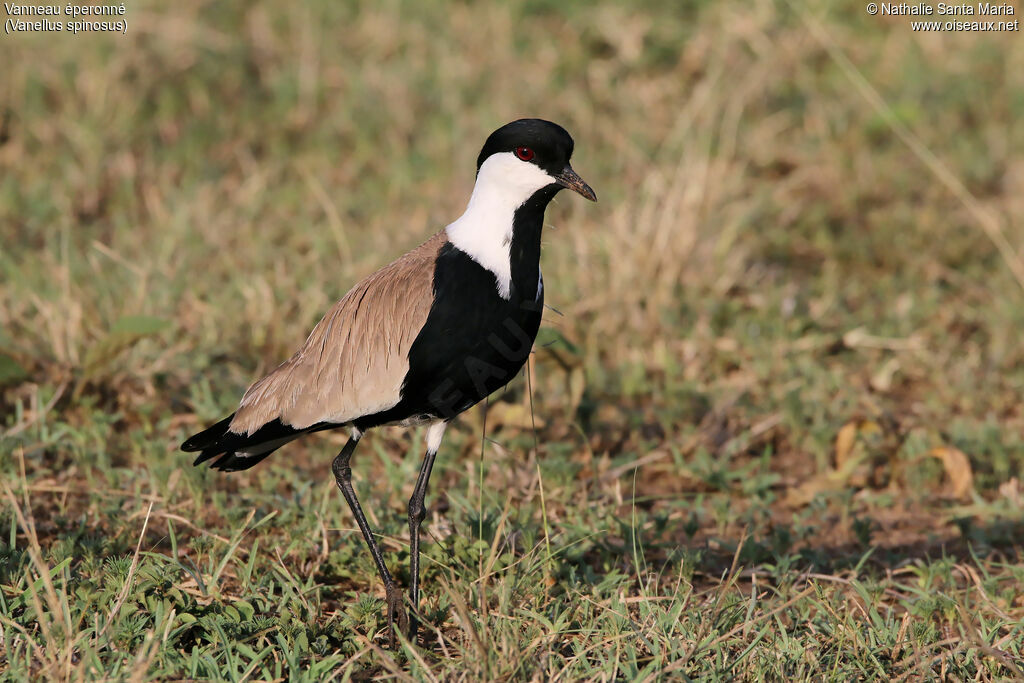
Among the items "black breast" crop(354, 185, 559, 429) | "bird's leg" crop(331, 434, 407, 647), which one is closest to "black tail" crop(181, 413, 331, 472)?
"bird's leg" crop(331, 434, 407, 647)

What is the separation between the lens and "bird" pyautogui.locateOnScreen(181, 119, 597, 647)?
10.8 feet

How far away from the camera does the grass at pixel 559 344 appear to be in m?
3.30

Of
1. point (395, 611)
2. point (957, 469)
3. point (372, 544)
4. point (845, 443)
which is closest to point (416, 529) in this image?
point (372, 544)

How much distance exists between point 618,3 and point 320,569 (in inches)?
197

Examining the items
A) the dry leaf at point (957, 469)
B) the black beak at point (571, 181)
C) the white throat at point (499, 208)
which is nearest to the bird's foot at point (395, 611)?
the white throat at point (499, 208)

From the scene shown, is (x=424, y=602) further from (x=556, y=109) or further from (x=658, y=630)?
(x=556, y=109)

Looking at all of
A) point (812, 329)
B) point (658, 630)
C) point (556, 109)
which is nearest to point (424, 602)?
point (658, 630)

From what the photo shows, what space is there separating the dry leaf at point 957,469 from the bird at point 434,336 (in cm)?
193

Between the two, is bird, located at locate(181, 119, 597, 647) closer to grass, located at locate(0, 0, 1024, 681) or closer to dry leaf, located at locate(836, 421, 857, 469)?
grass, located at locate(0, 0, 1024, 681)

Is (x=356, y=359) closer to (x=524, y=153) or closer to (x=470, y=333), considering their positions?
(x=470, y=333)

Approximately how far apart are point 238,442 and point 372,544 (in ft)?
1.58

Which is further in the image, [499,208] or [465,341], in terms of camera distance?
[499,208]

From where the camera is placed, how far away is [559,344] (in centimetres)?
468

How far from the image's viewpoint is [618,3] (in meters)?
7.68
